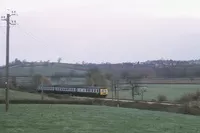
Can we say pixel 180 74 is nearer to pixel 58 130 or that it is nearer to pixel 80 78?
pixel 80 78

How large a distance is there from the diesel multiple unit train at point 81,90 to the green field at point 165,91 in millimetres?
6484

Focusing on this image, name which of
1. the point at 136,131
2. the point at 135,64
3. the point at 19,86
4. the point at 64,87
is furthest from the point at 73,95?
the point at 136,131

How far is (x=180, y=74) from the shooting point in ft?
359

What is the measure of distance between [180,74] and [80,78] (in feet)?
94.5

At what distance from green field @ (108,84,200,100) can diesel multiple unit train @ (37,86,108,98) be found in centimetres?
648

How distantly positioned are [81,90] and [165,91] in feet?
62.0

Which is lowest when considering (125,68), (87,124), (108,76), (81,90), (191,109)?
(191,109)

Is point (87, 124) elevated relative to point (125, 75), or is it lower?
lower

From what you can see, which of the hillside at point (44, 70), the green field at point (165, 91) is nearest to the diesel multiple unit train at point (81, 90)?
the green field at point (165, 91)

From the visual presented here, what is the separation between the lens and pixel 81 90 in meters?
83.9

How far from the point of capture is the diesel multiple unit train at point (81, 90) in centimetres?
8081

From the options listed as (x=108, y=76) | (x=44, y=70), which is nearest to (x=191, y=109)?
(x=108, y=76)

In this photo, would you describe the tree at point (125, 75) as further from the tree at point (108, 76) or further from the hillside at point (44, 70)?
the hillside at point (44, 70)

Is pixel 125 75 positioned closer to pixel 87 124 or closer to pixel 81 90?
pixel 81 90
